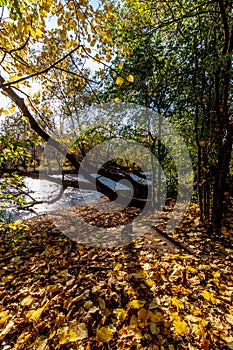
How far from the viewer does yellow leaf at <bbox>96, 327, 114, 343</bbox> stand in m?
1.48

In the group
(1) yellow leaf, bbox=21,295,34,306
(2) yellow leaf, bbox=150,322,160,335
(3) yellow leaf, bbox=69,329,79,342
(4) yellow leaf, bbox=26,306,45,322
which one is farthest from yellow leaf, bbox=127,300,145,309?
(1) yellow leaf, bbox=21,295,34,306

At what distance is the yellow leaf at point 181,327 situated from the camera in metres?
1.49

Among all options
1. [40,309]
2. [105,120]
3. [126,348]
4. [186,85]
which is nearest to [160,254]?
[126,348]

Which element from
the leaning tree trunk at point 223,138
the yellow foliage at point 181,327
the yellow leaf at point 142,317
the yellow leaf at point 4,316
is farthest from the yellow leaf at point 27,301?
the leaning tree trunk at point 223,138

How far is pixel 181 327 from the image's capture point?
1521 mm

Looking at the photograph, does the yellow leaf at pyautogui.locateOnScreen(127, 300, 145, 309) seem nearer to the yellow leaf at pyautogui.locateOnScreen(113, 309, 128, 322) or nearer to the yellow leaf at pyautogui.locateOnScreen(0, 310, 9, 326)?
the yellow leaf at pyautogui.locateOnScreen(113, 309, 128, 322)

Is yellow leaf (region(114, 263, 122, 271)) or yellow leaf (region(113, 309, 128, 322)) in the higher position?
yellow leaf (region(114, 263, 122, 271))

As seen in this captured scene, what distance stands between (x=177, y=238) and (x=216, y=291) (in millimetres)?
1352

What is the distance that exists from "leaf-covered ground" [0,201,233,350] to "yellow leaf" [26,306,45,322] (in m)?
0.01

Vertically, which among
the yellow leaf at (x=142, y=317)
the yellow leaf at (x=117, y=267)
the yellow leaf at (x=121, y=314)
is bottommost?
the yellow leaf at (x=121, y=314)

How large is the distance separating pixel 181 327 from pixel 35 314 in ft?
4.54

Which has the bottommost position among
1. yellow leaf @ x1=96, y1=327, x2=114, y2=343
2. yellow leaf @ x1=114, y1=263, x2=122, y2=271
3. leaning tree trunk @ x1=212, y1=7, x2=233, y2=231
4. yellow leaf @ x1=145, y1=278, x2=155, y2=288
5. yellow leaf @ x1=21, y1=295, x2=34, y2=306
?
yellow leaf @ x1=21, y1=295, x2=34, y2=306

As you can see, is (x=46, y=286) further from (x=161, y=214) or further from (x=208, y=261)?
(x=161, y=214)

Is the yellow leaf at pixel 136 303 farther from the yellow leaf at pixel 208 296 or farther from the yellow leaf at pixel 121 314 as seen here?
the yellow leaf at pixel 208 296
